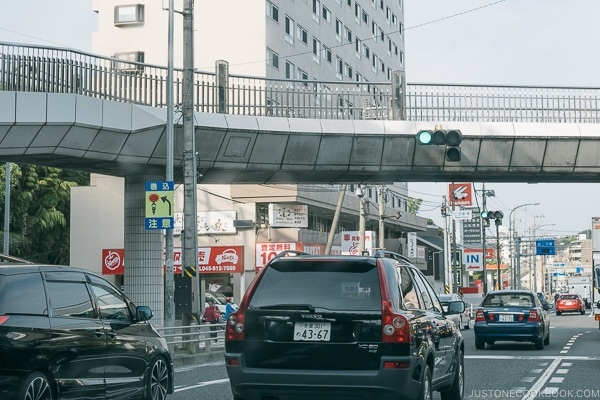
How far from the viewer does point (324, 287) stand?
9.07m

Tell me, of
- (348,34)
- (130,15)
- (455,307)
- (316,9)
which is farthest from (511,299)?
(348,34)

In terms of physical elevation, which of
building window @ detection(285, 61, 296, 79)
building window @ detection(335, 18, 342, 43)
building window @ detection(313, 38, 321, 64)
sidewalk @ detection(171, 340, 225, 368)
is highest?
building window @ detection(335, 18, 342, 43)

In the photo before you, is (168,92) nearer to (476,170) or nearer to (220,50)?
(476,170)

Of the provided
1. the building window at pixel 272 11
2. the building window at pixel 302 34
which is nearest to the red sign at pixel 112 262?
the building window at pixel 272 11

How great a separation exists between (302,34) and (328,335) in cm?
5120

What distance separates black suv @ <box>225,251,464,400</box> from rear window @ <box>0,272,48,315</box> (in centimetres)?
177

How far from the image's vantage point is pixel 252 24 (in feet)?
172

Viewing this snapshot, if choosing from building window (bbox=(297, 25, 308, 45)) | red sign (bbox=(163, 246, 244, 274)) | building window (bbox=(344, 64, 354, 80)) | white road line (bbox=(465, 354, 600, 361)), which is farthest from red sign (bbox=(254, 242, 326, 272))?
white road line (bbox=(465, 354, 600, 361))

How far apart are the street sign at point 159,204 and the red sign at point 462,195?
4329cm

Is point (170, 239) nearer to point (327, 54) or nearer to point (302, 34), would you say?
point (302, 34)

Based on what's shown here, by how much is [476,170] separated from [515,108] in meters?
2.17

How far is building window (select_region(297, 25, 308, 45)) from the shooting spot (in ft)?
191

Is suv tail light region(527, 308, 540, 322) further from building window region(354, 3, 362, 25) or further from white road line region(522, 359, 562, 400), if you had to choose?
building window region(354, 3, 362, 25)

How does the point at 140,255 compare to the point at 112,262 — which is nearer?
the point at 140,255
